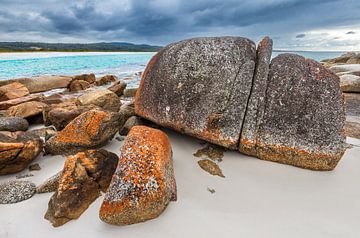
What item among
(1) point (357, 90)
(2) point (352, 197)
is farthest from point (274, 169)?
(1) point (357, 90)

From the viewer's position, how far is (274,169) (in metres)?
3.31

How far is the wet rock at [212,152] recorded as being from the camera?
3.61 meters

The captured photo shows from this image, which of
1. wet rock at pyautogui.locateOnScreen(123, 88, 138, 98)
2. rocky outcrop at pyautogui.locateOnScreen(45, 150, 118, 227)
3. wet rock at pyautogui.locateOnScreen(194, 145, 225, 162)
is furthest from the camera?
wet rock at pyautogui.locateOnScreen(123, 88, 138, 98)

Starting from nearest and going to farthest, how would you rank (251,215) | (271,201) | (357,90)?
(251,215), (271,201), (357,90)

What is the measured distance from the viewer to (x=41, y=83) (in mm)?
13945

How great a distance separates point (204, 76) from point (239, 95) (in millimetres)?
625

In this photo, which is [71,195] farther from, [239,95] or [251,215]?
[239,95]

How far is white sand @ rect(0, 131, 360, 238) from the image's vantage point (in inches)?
93.1

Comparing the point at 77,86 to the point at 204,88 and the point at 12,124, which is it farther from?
the point at 204,88

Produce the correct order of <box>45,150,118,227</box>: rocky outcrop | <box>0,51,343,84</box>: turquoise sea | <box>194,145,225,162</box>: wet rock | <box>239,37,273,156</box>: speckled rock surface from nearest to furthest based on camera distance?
<box>45,150,118,227</box>: rocky outcrop, <box>239,37,273,156</box>: speckled rock surface, <box>194,145,225,162</box>: wet rock, <box>0,51,343,84</box>: turquoise sea

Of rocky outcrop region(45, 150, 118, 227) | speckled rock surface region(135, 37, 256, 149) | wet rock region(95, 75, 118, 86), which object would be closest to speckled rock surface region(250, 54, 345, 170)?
speckled rock surface region(135, 37, 256, 149)

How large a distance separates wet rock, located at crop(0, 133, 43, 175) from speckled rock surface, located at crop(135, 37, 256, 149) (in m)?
1.78

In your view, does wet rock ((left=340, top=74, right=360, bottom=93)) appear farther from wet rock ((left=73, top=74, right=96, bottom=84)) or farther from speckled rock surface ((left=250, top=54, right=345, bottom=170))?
wet rock ((left=73, top=74, right=96, bottom=84))

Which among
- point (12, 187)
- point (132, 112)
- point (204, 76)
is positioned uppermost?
point (204, 76)
